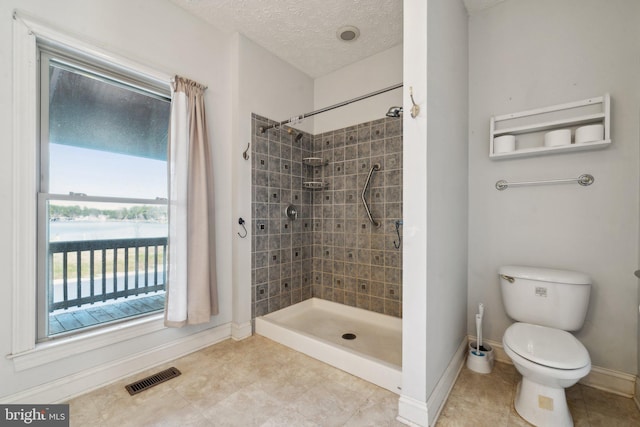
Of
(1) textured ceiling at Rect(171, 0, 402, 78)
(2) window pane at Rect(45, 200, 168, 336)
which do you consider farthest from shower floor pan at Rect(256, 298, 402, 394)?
(1) textured ceiling at Rect(171, 0, 402, 78)

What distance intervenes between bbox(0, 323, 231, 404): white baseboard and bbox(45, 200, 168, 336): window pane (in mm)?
283

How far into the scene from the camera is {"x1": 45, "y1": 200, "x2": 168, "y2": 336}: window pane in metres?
1.60

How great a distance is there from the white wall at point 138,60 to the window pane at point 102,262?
7.5 inches

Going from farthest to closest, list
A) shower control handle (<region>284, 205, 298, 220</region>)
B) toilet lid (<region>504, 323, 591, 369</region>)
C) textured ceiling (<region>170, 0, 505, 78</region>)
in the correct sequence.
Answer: shower control handle (<region>284, 205, 298, 220</region>), textured ceiling (<region>170, 0, 505, 78</region>), toilet lid (<region>504, 323, 591, 369</region>)

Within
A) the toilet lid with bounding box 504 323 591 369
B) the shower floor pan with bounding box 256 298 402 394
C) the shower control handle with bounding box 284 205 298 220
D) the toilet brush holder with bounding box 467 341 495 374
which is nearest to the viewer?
the toilet lid with bounding box 504 323 591 369

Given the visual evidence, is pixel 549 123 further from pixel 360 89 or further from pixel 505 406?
pixel 505 406

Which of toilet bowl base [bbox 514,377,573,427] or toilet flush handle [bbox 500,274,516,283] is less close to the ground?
toilet flush handle [bbox 500,274,516,283]

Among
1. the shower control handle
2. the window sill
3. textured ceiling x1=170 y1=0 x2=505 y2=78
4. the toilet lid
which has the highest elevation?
textured ceiling x1=170 y1=0 x2=505 y2=78

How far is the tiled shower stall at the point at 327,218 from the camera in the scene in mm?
2504

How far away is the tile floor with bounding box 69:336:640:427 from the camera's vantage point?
140cm

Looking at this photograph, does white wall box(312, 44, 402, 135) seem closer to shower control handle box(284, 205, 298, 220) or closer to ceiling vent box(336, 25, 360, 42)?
ceiling vent box(336, 25, 360, 42)

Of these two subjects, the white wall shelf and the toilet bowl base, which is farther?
the white wall shelf

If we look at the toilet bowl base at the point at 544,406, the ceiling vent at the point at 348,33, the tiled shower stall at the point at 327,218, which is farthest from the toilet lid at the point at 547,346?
the ceiling vent at the point at 348,33

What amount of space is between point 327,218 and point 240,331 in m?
1.41
